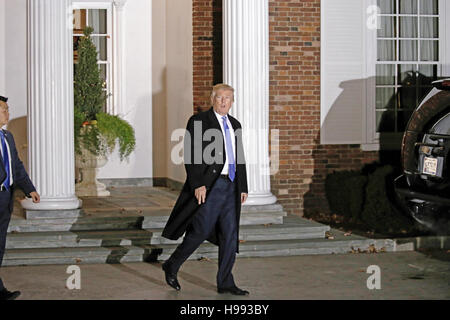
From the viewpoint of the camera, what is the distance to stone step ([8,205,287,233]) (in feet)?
34.3

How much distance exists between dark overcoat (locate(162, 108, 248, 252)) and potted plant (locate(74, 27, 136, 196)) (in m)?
5.75

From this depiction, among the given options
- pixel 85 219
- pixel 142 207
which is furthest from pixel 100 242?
pixel 142 207

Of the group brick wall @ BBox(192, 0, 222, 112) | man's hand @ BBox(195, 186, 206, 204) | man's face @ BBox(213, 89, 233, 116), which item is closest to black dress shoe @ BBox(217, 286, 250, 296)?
man's hand @ BBox(195, 186, 206, 204)

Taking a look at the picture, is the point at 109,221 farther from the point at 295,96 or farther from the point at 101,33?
the point at 101,33

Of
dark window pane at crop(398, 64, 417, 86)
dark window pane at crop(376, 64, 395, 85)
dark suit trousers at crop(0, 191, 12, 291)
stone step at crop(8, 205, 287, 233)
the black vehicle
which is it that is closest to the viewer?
dark suit trousers at crop(0, 191, 12, 291)

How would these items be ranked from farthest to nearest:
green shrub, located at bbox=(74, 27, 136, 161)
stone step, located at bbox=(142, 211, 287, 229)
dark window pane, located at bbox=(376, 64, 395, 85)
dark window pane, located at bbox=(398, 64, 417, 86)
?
green shrub, located at bbox=(74, 27, 136, 161), dark window pane, located at bbox=(398, 64, 417, 86), dark window pane, located at bbox=(376, 64, 395, 85), stone step, located at bbox=(142, 211, 287, 229)

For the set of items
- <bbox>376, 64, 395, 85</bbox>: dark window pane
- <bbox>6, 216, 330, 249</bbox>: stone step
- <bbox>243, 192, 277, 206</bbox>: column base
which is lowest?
<bbox>6, 216, 330, 249</bbox>: stone step

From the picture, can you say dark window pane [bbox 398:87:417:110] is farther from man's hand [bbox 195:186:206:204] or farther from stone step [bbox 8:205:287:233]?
man's hand [bbox 195:186:206:204]

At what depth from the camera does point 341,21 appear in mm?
12836

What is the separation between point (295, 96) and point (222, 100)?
464cm

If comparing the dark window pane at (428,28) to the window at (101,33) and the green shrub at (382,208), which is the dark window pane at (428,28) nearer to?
the green shrub at (382,208)

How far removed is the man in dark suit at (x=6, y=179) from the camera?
7.79 metres
